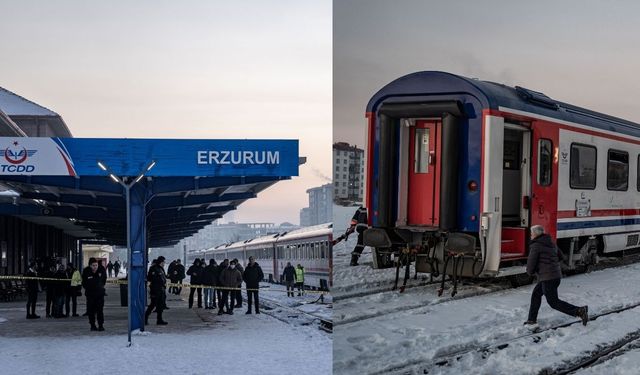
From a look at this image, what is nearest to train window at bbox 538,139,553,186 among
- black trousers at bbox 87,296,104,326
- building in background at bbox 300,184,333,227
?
building in background at bbox 300,184,333,227

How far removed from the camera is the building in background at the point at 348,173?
321 centimetres

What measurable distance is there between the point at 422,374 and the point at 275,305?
7350mm

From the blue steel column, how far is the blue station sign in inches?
37.7

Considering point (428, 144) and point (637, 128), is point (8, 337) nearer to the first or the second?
point (428, 144)

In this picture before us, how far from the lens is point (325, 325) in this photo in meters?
7.05

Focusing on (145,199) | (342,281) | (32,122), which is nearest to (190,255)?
(32,122)

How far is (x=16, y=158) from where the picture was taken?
19.1ft

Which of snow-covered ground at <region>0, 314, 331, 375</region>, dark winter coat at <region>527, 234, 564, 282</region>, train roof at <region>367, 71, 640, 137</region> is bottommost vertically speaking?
snow-covered ground at <region>0, 314, 331, 375</region>

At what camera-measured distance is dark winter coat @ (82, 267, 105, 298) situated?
22.8 feet

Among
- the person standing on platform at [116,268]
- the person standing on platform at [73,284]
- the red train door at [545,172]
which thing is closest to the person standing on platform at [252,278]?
the person standing on platform at [116,268]

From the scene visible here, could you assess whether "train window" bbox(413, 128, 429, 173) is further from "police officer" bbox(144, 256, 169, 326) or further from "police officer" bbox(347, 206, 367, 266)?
"police officer" bbox(144, 256, 169, 326)

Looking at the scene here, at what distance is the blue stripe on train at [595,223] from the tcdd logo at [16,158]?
426 cm

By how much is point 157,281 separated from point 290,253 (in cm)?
431

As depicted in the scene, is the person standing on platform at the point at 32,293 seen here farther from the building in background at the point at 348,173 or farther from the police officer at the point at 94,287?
the building in background at the point at 348,173
